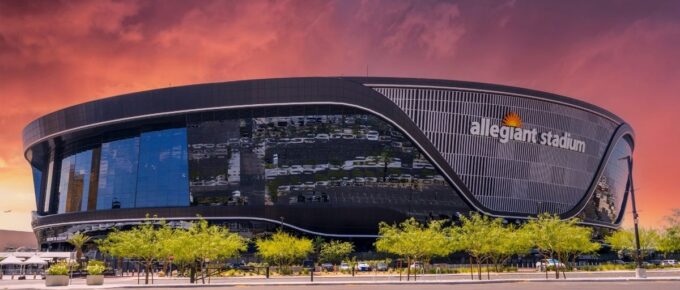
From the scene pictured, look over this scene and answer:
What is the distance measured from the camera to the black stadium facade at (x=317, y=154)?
103625 mm

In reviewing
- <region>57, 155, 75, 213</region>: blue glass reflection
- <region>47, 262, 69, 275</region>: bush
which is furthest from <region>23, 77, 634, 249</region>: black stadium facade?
<region>47, 262, 69, 275</region>: bush

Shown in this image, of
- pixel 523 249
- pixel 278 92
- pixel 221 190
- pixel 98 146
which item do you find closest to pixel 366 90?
pixel 278 92

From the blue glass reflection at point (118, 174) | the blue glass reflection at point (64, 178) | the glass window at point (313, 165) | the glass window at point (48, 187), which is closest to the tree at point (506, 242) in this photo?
the glass window at point (313, 165)

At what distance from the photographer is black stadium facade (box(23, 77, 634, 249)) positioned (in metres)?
104

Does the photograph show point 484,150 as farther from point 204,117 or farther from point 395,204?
point 204,117

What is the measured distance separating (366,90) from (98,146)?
2171 inches

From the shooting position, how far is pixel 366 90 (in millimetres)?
105250

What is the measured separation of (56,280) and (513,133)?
8594 cm

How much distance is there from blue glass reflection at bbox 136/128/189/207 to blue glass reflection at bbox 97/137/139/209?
1934 millimetres

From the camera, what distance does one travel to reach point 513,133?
11469 cm

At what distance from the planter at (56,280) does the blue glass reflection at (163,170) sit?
5473 cm

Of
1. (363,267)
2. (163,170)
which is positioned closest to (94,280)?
(363,267)

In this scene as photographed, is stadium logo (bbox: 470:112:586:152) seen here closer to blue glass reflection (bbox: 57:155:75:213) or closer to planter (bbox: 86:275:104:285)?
planter (bbox: 86:275:104:285)

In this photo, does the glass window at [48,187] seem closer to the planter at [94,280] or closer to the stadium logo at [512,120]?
the planter at [94,280]
